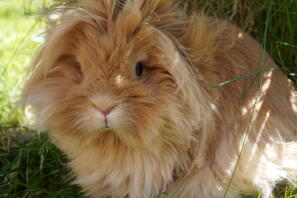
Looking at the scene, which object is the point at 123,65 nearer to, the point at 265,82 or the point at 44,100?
the point at 44,100

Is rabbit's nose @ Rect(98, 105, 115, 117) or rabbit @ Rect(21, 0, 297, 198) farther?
rabbit @ Rect(21, 0, 297, 198)

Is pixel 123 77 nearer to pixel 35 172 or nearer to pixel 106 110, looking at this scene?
pixel 106 110

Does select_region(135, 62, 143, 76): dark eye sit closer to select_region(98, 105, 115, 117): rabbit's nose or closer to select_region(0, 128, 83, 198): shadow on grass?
select_region(98, 105, 115, 117): rabbit's nose

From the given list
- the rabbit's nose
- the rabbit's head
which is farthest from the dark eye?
the rabbit's nose

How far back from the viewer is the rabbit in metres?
1.86

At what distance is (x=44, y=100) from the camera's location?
2002 mm

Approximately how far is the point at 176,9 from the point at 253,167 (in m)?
0.81

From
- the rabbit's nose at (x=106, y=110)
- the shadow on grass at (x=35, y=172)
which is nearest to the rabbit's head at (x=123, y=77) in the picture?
the rabbit's nose at (x=106, y=110)

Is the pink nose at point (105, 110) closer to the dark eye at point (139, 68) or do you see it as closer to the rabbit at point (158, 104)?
the rabbit at point (158, 104)

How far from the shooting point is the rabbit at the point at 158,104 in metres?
1.86

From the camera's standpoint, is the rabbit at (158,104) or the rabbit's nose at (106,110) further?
the rabbit at (158,104)

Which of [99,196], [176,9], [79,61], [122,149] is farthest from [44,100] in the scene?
[176,9]

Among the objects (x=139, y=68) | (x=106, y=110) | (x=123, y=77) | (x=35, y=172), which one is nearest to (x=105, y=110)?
(x=106, y=110)

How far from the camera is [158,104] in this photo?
1869mm
